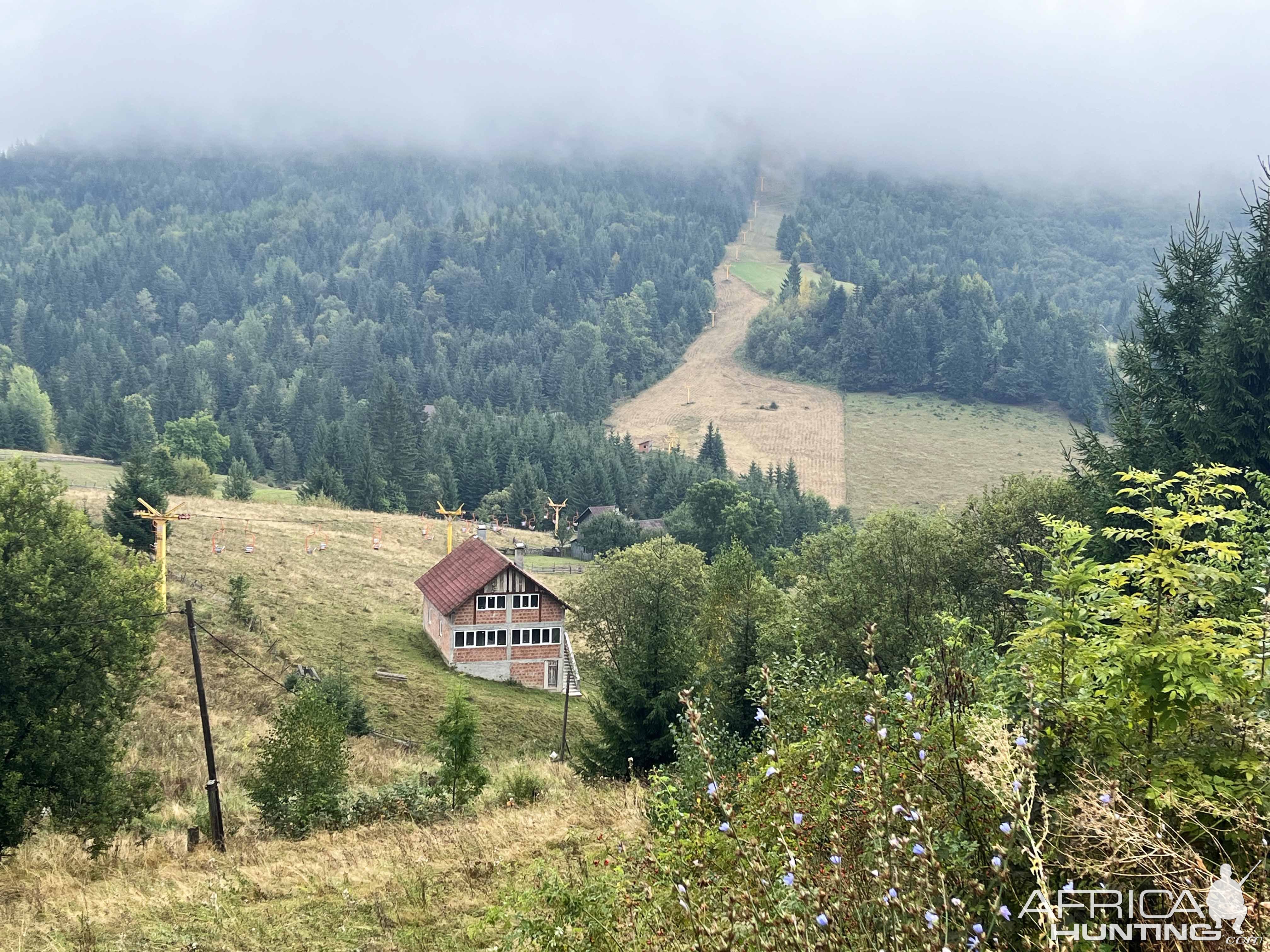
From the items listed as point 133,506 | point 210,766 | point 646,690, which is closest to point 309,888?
point 210,766

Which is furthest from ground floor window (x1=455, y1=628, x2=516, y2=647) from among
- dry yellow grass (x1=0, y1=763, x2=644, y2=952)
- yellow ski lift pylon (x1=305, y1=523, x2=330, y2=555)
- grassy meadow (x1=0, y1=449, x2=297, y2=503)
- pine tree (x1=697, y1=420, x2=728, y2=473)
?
pine tree (x1=697, y1=420, x2=728, y2=473)

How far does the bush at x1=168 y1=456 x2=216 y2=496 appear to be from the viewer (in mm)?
86188

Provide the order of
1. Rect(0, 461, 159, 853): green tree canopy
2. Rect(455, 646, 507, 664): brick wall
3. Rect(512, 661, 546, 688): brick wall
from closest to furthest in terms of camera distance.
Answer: Rect(0, 461, 159, 853): green tree canopy
Rect(455, 646, 507, 664): brick wall
Rect(512, 661, 546, 688): brick wall

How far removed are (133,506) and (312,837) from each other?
116 feet

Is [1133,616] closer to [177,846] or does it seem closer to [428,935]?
[428,935]

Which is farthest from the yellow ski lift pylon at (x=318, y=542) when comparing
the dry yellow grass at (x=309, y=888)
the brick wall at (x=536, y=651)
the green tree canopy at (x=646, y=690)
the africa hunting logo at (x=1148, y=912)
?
the africa hunting logo at (x=1148, y=912)

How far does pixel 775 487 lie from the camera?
120 meters

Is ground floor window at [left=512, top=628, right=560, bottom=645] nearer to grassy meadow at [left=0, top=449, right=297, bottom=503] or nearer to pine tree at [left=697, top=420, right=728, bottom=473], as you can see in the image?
grassy meadow at [left=0, top=449, right=297, bottom=503]

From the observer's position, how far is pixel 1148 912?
5020 mm

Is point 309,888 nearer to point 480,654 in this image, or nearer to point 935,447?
point 480,654

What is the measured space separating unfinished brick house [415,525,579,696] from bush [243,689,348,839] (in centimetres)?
3083

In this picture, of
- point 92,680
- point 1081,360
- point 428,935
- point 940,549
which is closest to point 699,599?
point 940,549

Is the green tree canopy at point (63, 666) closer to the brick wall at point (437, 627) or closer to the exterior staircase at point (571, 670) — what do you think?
the brick wall at point (437, 627)

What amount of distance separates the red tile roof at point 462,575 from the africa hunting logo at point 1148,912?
49.9 meters
